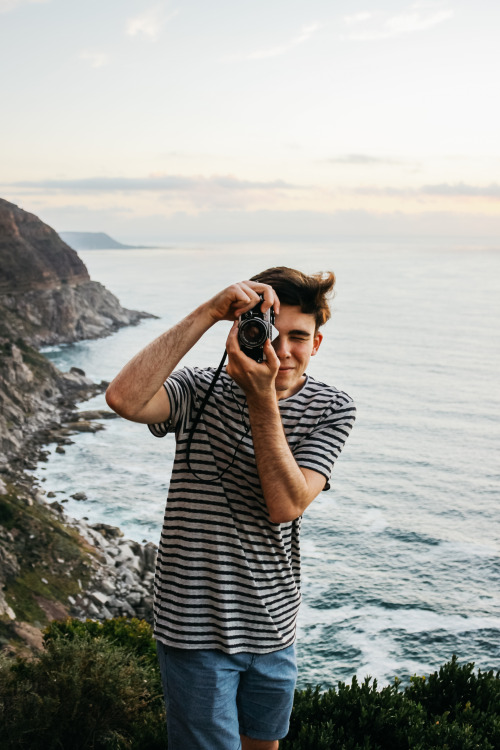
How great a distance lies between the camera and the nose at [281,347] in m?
3.19

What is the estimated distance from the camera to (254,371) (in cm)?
282

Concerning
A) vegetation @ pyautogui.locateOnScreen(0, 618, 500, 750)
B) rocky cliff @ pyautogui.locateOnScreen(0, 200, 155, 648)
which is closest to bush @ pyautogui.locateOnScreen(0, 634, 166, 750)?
vegetation @ pyautogui.locateOnScreen(0, 618, 500, 750)

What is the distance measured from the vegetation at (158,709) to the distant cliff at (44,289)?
215ft

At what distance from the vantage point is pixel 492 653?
2681 centimetres

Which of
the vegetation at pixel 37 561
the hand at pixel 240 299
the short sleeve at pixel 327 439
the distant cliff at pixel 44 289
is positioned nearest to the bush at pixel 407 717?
the short sleeve at pixel 327 439

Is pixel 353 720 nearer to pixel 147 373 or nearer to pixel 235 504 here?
pixel 235 504

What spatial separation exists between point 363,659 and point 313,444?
83.8 ft

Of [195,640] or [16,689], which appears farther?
[16,689]

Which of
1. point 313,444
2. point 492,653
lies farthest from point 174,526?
point 492,653

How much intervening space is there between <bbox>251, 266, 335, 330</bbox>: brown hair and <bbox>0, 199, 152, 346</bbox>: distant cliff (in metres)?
70.1

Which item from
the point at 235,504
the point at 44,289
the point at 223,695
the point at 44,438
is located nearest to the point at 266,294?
the point at 235,504

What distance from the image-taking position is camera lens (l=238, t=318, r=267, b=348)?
9.49 ft

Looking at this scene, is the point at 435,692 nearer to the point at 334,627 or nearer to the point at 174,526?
the point at 174,526

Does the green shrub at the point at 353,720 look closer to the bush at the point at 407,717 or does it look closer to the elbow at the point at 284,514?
the bush at the point at 407,717
